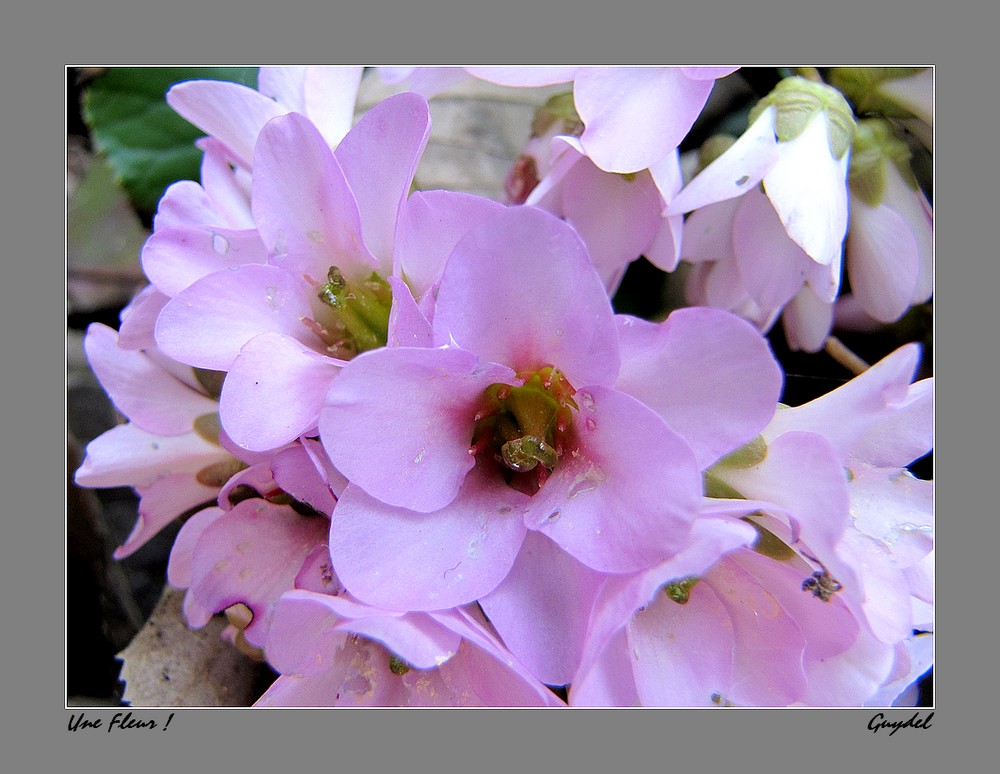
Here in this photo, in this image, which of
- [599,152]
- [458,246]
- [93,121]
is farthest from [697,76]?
[93,121]

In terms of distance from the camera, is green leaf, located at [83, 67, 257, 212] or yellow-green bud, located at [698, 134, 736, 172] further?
green leaf, located at [83, 67, 257, 212]

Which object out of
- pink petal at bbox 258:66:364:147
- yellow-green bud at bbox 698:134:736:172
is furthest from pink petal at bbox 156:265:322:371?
yellow-green bud at bbox 698:134:736:172

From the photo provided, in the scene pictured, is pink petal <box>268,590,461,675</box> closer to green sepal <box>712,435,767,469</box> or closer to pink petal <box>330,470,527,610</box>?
pink petal <box>330,470,527,610</box>

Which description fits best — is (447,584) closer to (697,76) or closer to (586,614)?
(586,614)

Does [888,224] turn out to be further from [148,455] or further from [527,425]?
[148,455]

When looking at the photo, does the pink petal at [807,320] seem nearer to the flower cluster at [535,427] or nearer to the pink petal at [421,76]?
the flower cluster at [535,427]
